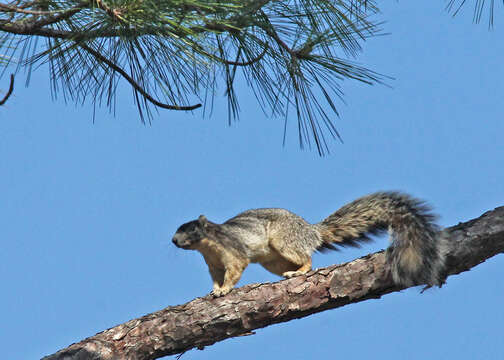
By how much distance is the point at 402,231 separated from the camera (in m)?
3.64

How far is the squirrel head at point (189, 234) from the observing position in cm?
409

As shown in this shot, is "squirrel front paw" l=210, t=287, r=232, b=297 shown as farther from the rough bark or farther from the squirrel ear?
the squirrel ear

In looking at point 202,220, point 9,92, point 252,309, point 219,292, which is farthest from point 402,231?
point 9,92

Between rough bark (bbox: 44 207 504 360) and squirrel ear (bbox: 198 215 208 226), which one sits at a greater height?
squirrel ear (bbox: 198 215 208 226)

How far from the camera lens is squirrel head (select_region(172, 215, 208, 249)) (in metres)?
4.09

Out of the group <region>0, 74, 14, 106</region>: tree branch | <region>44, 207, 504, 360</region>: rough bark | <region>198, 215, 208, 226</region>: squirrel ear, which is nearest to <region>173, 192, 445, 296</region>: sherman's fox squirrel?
<region>198, 215, 208, 226</region>: squirrel ear

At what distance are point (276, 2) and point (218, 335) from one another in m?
1.67

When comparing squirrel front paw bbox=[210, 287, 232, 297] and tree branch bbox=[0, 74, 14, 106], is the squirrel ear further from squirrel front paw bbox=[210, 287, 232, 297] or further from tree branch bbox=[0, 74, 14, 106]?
tree branch bbox=[0, 74, 14, 106]

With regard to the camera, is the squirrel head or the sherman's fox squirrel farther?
the squirrel head

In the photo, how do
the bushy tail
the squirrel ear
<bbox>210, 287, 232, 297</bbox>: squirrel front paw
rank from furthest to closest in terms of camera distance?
the squirrel ear
<bbox>210, 287, 232, 297</bbox>: squirrel front paw
the bushy tail

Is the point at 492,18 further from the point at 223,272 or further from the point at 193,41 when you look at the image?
the point at 223,272

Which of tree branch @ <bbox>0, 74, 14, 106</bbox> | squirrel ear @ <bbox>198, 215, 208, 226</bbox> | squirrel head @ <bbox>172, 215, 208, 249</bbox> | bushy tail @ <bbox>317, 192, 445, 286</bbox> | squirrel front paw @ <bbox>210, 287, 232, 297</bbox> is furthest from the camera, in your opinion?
squirrel ear @ <bbox>198, 215, 208, 226</bbox>

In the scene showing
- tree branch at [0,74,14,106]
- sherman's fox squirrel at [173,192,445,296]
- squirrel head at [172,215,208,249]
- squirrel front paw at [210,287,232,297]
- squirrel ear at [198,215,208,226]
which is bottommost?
squirrel front paw at [210,287,232,297]

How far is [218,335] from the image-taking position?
3680 millimetres
